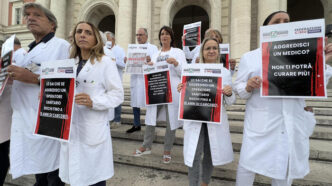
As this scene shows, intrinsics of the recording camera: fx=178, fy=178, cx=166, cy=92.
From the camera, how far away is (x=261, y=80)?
66.9 inches

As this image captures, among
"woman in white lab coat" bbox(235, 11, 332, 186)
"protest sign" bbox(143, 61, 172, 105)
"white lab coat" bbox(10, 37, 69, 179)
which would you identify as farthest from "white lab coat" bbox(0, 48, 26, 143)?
"woman in white lab coat" bbox(235, 11, 332, 186)

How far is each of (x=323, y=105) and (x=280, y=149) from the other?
482cm

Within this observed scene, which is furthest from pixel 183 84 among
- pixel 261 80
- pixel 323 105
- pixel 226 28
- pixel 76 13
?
pixel 76 13

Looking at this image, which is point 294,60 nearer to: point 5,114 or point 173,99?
point 173,99

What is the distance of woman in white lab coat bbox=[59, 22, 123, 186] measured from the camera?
167 centimetres

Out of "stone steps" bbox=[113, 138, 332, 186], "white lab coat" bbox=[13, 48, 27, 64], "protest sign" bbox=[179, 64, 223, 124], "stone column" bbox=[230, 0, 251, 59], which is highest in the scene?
"stone column" bbox=[230, 0, 251, 59]

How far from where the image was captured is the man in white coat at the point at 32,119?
A: 1.87 metres

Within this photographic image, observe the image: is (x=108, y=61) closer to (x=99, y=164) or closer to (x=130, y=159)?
(x=99, y=164)

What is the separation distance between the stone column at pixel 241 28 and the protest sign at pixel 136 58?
6908 mm

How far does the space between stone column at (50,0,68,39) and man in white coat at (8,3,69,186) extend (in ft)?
47.0

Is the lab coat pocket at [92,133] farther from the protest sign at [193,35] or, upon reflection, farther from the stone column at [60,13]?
the stone column at [60,13]

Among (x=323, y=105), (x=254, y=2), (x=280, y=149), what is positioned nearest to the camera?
(x=280, y=149)

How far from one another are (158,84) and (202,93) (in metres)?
1.02

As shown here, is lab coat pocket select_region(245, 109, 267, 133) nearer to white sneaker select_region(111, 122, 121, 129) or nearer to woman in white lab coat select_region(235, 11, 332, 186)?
woman in white lab coat select_region(235, 11, 332, 186)
